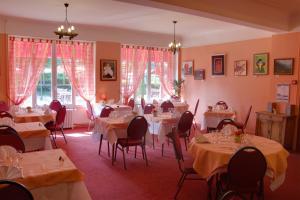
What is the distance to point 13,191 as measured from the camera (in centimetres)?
202

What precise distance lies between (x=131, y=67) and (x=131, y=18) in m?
2.42

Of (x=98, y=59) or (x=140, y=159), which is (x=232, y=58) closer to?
(x=98, y=59)

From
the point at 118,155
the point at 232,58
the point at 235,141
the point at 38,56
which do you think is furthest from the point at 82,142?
the point at 232,58

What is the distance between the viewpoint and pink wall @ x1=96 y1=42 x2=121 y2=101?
8820 millimetres

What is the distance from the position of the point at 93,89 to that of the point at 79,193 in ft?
21.1

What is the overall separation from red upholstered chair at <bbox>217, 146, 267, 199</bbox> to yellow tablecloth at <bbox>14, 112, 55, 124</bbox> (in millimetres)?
4373

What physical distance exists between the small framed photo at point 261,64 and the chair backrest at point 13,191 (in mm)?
6969

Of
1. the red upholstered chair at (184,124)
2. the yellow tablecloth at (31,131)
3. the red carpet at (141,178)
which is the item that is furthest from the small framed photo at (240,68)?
the yellow tablecloth at (31,131)

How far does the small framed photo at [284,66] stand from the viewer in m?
6.54

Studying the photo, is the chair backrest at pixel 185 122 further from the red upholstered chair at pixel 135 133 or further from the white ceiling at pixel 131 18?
the white ceiling at pixel 131 18

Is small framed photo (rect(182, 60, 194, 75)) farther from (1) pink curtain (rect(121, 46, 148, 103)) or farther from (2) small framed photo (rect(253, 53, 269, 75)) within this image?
(2) small framed photo (rect(253, 53, 269, 75))

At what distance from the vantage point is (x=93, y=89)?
885cm

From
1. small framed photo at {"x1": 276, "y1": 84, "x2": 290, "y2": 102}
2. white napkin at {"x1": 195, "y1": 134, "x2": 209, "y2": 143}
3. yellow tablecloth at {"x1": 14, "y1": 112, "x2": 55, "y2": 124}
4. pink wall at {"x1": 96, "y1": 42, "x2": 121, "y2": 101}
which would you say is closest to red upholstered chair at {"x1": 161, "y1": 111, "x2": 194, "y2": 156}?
white napkin at {"x1": 195, "y1": 134, "x2": 209, "y2": 143}

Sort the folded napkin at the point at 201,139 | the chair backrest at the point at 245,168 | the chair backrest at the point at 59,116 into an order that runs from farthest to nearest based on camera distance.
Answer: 1. the chair backrest at the point at 59,116
2. the folded napkin at the point at 201,139
3. the chair backrest at the point at 245,168
